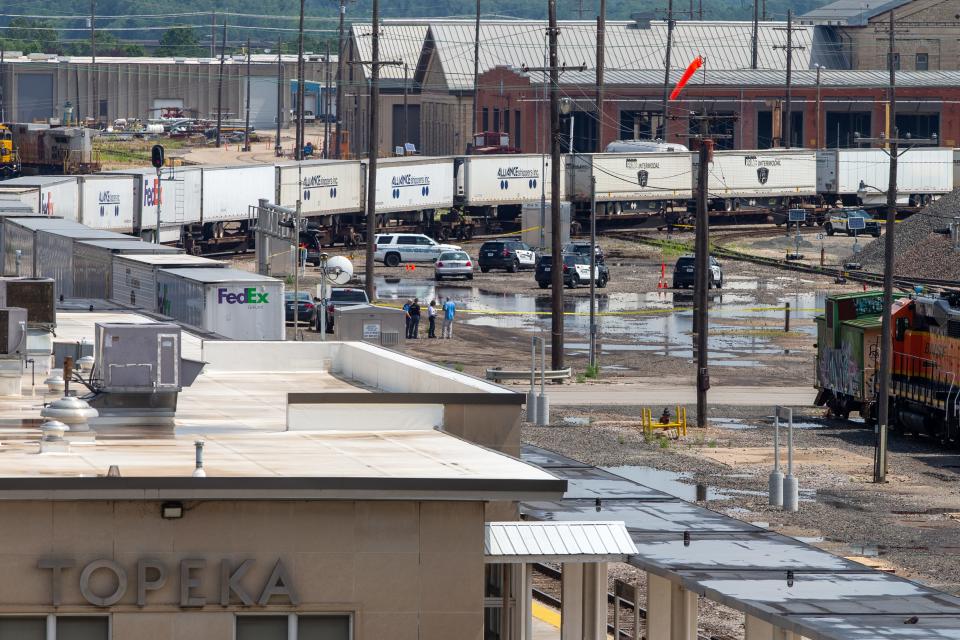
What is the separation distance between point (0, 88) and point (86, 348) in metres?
159

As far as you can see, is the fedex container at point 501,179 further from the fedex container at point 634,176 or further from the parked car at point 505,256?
the parked car at point 505,256

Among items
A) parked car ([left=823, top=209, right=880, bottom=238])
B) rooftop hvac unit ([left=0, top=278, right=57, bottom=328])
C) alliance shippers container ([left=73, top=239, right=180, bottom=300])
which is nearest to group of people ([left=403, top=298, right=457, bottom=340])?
alliance shippers container ([left=73, top=239, right=180, bottom=300])

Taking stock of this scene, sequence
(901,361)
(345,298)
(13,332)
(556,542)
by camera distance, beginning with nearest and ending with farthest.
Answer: (556,542), (13,332), (901,361), (345,298)

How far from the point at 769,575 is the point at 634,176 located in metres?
80.0

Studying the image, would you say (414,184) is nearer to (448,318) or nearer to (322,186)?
(322,186)

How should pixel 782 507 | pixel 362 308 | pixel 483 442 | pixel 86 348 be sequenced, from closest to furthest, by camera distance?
1. pixel 483 442
2. pixel 86 348
3. pixel 782 507
4. pixel 362 308

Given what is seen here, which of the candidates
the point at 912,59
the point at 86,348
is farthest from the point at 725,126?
the point at 86,348

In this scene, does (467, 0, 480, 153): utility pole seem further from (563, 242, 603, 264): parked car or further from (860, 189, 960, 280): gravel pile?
(563, 242, 603, 264): parked car

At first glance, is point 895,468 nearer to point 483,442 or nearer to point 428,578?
point 483,442

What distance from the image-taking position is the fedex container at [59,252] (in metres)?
44.7

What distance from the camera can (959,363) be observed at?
4462cm

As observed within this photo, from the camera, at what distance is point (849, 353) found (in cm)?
5022

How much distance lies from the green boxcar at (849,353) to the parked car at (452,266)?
1185 inches

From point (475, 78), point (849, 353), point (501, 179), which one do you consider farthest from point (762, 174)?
point (849, 353)
